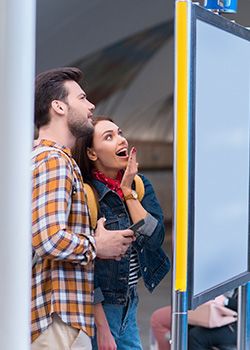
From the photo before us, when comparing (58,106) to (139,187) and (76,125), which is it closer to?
(76,125)

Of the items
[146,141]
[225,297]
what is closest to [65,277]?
[225,297]

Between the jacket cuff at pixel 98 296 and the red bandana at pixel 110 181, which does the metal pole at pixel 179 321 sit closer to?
the jacket cuff at pixel 98 296

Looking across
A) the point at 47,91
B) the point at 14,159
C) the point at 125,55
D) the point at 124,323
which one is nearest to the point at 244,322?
the point at 124,323

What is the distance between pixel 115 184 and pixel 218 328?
1861mm

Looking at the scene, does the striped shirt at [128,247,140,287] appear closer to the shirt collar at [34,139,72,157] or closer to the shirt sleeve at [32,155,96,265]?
the shirt sleeve at [32,155,96,265]

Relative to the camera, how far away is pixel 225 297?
487 cm

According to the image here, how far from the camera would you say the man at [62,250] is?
9.35 feet

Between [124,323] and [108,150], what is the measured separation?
656 millimetres

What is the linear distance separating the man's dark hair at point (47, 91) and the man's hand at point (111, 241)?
436mm

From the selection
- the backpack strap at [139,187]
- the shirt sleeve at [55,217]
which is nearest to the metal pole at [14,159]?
the shirt sleeve at [55,217]

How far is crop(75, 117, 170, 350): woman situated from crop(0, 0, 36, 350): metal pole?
1.31 m

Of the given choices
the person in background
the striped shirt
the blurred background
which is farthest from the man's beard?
the blurred background

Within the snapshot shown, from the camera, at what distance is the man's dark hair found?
314 cm

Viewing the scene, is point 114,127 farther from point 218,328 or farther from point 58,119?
point 218,328
